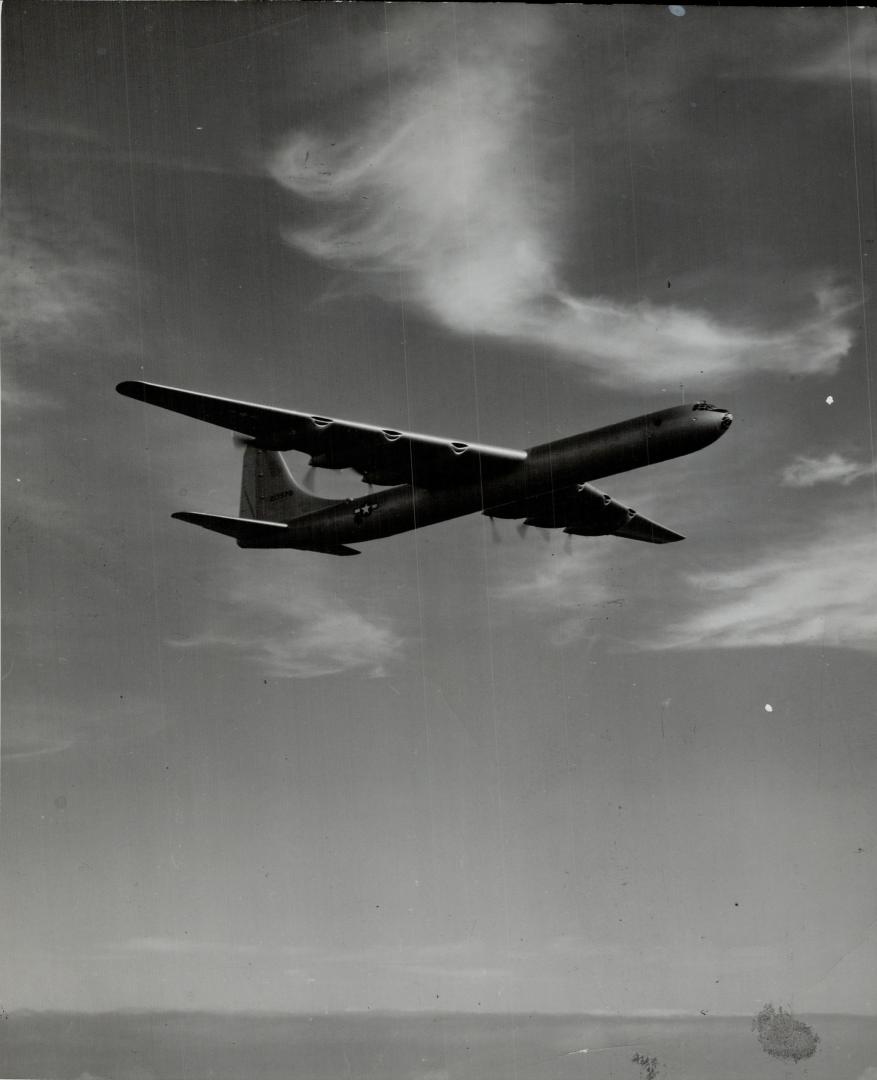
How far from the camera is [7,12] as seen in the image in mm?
12461

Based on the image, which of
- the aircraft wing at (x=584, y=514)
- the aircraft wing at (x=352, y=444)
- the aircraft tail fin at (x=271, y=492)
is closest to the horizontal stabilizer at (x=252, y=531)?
the aircraft tail fin at (x=271, y=492)

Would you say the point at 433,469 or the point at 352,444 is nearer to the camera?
the point at 352,444

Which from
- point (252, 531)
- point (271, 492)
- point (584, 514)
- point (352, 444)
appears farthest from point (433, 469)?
point (271, 492)

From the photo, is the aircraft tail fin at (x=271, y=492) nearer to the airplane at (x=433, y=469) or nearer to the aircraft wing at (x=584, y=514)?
the airplane at (x=433, y=469)

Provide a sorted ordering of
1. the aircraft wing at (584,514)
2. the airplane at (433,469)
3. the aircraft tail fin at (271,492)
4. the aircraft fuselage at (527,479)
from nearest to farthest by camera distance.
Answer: the airplane at (433,469)
the aircraft fuselage at (527,479)
the aircraft wing at (584,514)
the aircraft tail fin at (271,492)

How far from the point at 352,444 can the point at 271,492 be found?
13.1 ft

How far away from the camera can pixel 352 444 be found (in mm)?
14688

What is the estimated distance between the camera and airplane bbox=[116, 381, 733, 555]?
14.0m

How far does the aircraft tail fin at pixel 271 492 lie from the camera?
17656 millimetres

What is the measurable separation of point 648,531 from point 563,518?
1.32 metres

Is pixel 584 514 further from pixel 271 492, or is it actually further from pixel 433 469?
pixel 271 492

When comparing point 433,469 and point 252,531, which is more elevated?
point 433,469

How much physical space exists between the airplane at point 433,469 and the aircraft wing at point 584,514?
17 mm

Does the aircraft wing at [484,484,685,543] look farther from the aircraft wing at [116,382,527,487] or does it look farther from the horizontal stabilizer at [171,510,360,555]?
the horizontal stabilizer at [171,510,360,555]
